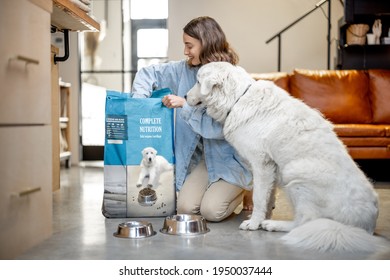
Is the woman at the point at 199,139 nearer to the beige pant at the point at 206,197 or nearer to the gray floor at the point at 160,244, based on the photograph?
the beige pant at the point at 206,197

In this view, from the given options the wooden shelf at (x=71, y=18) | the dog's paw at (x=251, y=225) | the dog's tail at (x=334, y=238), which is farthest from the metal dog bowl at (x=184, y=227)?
the wooden shelf at (x=71, y=18)

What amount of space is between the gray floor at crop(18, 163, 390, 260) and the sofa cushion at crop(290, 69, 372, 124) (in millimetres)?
1664

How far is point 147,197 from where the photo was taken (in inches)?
83.9

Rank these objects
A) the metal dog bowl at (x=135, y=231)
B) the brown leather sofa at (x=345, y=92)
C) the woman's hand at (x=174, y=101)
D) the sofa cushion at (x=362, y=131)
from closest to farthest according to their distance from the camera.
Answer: the metal dog bowl at (x=135, y=231)
the woman's hand at (x=174, y=101)
the sofa cushion at (x=362, y=131)
the brown leather sofa at (x=345, y=92)

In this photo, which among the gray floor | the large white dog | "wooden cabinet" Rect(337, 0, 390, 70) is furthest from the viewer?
"wooden cabinet" Rect(337, 0, 390, 70)

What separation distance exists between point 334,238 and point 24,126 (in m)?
1.09

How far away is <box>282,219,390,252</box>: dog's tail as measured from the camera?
1.58m

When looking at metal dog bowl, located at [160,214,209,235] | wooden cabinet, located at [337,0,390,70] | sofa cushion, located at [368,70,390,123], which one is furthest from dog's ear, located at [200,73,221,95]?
wooden cabinet, located at [337,0,390,70]

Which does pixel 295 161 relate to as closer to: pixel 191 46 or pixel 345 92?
pixel 191 46

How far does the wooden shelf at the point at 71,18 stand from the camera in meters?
2.13

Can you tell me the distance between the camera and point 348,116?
387cm

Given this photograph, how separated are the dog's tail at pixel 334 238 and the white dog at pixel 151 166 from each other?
703 millimetres

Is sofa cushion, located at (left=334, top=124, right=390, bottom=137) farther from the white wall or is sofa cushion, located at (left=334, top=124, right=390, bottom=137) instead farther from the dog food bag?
the dog food bag

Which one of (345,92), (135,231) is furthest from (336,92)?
(135,231)
